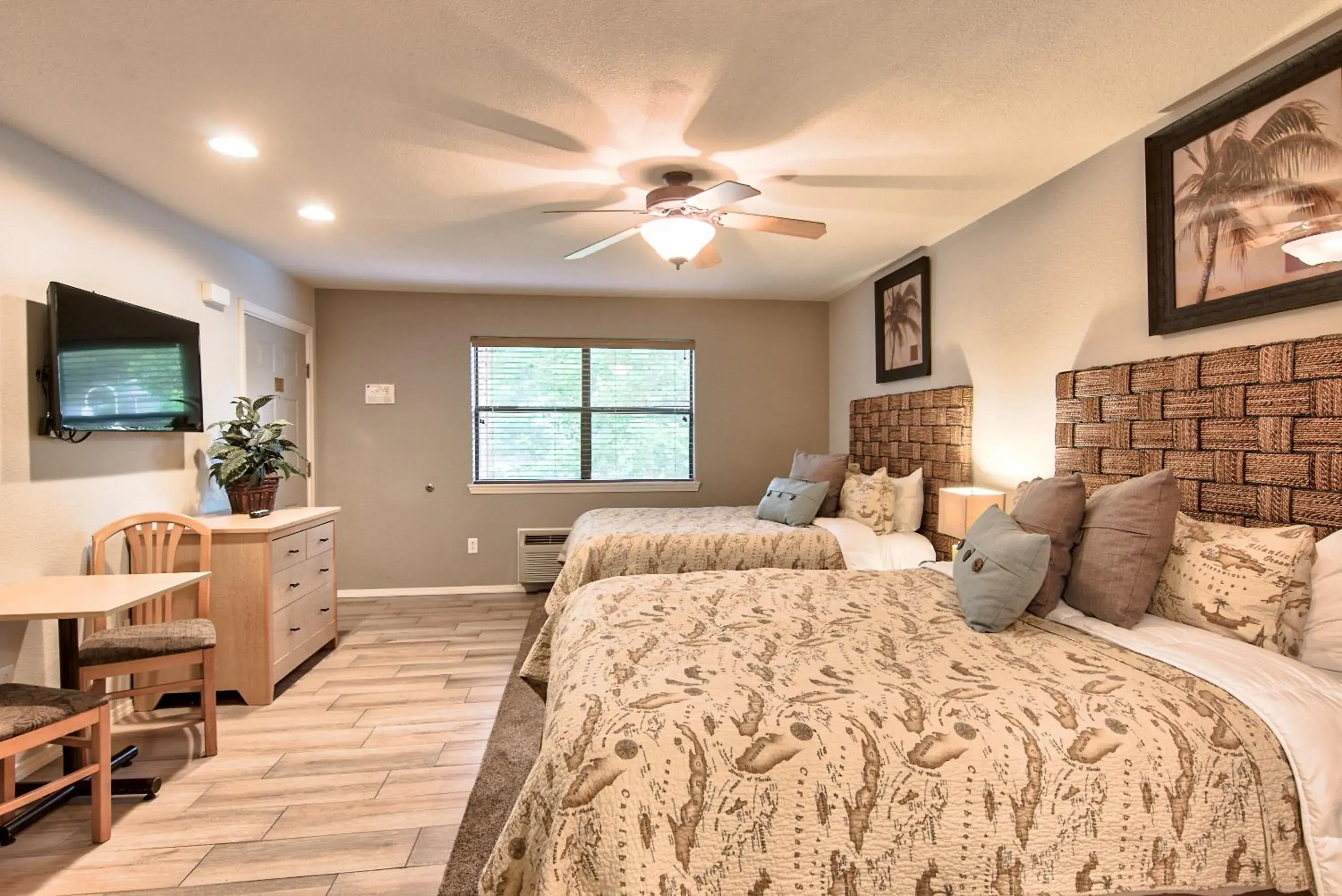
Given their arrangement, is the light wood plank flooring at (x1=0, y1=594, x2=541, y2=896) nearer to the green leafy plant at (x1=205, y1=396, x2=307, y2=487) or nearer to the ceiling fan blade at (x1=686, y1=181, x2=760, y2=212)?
the green leafy plant at (x1=205, y1=396, x2=307, y2=487)

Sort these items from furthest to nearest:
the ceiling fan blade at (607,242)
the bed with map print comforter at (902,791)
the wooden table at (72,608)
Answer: the ceiling fan blade at (607,242)
the wooden table at (72,608)
the bed with map print comforter at (902,791)

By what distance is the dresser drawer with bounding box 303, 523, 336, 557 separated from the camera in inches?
138

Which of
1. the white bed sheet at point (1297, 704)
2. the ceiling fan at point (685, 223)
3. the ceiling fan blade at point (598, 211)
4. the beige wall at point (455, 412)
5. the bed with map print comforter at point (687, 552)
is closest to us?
the white bed sheet at point (1297, 704)

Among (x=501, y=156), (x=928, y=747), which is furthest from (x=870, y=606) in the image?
(x=501, y=156)

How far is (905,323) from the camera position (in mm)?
4066

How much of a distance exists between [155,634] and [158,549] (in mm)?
542

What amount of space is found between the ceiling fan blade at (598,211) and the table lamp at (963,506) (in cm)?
194

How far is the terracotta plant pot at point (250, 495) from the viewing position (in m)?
3.27

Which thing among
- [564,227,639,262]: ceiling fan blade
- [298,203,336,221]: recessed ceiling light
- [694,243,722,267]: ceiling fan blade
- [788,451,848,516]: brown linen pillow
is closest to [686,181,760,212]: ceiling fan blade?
[564,227,639,262]: ceiling fan blade

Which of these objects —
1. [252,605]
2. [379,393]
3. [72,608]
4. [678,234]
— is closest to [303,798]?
[72,608]

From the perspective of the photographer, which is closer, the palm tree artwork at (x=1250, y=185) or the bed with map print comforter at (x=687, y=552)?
the palm tree artwork at (x=1250, y=185)

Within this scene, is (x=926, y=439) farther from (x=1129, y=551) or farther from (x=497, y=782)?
(x=497, y=782)

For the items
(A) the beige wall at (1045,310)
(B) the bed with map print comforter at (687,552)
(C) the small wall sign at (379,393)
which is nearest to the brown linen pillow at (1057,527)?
(A) the beige wall at (1045,310)

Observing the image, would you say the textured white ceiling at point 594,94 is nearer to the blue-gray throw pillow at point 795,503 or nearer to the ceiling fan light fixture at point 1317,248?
the ceiling fan light fixture at point 1317,248
